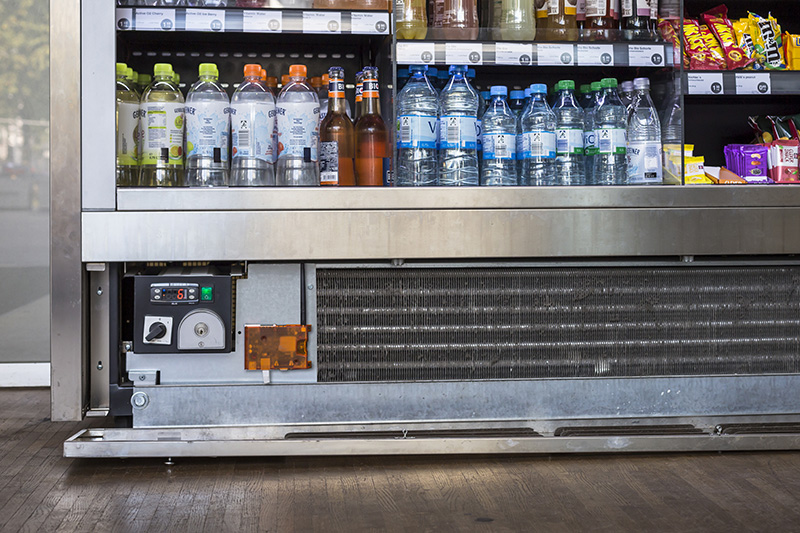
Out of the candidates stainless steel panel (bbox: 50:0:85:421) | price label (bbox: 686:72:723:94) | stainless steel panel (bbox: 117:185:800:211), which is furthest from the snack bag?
stainless steel panel (bbox: 50:0:85:421)

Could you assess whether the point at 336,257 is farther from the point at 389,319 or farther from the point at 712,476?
the point at 712,476

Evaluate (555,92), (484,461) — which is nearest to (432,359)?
(484,461)

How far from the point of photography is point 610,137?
253cm

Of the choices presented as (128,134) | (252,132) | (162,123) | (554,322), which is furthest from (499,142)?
(128,134)

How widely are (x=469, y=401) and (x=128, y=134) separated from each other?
1.32 m

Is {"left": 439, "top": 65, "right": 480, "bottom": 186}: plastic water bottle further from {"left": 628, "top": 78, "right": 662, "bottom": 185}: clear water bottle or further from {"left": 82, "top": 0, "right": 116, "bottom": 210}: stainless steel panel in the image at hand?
{"left": 82, "top": 0, "right": 116, "bottom": 210}: stainless steel panel

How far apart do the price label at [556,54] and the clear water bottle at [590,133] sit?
0.67 ft

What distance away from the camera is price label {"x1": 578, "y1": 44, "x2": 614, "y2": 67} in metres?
2.48

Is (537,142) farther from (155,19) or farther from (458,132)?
(155,19)

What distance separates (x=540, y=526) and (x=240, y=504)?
2.37ft

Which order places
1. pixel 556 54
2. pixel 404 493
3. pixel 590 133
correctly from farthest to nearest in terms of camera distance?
pixel 590 133 → pixel 556 54 → pixel 404 493

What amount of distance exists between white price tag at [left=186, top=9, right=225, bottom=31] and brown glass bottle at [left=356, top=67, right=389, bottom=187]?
0.49 metres

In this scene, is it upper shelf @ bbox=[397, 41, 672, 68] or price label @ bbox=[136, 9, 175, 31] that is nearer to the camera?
price label @ bbox=[136, 9, 175, 31]

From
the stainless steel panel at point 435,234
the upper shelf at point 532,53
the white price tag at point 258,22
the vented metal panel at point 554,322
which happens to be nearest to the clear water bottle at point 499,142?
the upper shelf at point 532,53
